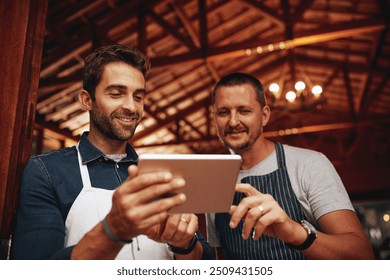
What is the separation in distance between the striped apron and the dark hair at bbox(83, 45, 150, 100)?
2.78 feet

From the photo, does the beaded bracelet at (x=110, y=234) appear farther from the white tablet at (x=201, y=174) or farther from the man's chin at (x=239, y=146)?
the man's chin at (x=239, y=146)

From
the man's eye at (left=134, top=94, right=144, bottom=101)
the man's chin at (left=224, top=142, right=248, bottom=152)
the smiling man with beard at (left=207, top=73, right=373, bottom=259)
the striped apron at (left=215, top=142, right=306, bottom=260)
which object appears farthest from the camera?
the man's chin at (left=224, top=142, right=248, bottom=152)

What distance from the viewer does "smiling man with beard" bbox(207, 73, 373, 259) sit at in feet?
4.26

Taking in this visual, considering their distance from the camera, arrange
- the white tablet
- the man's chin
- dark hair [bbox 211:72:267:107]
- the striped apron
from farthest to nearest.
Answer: dark hair [bbox 211:72:267:107]
the man's chin
the striped apron
the white tablet

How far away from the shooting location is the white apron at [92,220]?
140cm

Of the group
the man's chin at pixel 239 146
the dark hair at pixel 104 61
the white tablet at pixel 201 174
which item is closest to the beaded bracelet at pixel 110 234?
the white tablet at pixel 201 174

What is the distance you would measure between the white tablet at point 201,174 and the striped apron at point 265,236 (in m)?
0.85

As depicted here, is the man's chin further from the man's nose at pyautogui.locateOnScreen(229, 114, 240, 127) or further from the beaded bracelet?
the beaded bracelet

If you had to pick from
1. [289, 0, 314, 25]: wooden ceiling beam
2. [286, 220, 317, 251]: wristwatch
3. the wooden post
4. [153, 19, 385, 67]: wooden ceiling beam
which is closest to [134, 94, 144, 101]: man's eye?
the wooden post

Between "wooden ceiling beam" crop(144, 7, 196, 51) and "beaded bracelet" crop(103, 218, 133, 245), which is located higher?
"wooden ceiling beam" crop(144, 7, 196, 51)

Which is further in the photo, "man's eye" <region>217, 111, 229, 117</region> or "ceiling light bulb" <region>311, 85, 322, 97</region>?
"ceiling light bulb" <region>311, 85, 322, 97</region>

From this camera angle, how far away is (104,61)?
5.52ft

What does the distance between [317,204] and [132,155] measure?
86 cm
